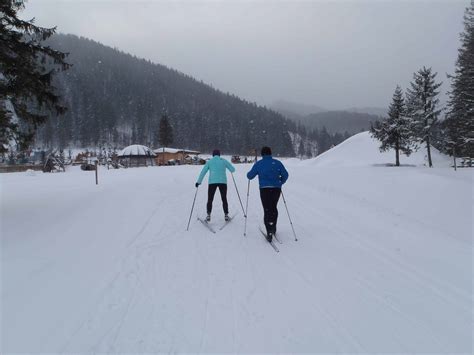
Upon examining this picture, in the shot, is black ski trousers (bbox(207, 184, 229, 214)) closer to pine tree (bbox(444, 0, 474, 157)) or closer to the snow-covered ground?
the snow-covered ground

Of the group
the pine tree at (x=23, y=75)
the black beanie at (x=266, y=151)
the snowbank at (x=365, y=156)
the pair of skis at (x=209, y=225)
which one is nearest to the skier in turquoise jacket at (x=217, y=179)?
the pair of skis at (x=209, y=225)

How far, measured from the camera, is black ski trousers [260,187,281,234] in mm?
7738

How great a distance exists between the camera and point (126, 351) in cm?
362

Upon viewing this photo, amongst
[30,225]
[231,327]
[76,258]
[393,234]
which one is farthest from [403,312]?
[30,225]

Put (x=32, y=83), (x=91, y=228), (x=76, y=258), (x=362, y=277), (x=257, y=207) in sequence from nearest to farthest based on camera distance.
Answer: (x=362, y=277) < (x=76, y=258) < (x=91, y=228) < (x=32, y=83) < (x=257, y=207)

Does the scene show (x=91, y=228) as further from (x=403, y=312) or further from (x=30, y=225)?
(x=403, y=312)

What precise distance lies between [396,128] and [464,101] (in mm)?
6694

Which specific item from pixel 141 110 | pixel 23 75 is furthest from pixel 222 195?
pixel 141 110

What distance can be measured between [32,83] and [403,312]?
1101cm

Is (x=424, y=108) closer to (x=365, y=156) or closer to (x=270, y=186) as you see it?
(x=365, y=156)

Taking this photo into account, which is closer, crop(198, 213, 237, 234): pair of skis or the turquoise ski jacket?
crop(198, 213, 237, 234): pair of skis

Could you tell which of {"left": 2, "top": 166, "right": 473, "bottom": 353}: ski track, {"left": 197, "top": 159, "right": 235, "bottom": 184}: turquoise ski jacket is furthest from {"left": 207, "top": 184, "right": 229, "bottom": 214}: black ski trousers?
{"left": 2, "top": 166, "right": 473, "bottom": 353}: ski track

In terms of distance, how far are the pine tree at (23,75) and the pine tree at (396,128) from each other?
104ft

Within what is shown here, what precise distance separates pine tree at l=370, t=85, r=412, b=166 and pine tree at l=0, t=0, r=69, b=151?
104ft
